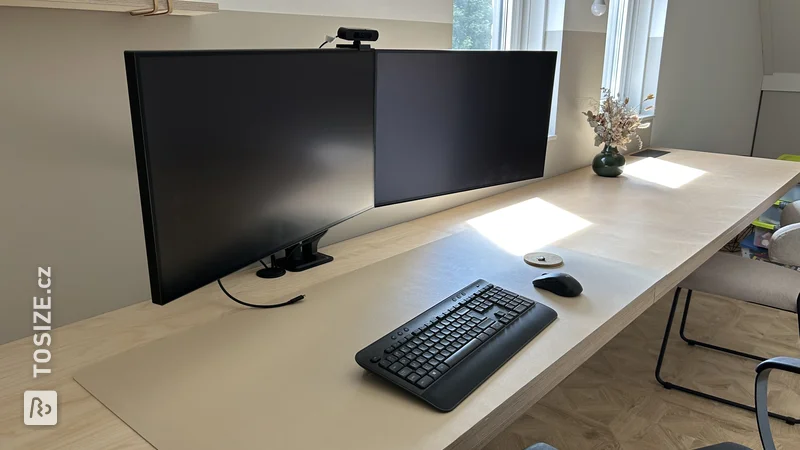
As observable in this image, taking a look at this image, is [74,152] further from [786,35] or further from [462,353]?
[786,35]

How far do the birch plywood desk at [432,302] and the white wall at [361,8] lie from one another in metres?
0.65

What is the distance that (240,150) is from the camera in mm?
1087

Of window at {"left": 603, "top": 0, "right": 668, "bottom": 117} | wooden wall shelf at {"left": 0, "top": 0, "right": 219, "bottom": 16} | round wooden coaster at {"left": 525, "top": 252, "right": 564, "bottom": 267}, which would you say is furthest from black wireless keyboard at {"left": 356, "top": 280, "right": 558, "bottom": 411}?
window at {"left": 603, "top": 0, "right": 668, "bottom": 117}

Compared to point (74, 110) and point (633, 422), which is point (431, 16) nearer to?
point (74, 110)

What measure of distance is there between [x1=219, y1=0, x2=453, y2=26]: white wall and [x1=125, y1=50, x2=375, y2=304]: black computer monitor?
276 millimetres

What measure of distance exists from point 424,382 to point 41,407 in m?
0.62

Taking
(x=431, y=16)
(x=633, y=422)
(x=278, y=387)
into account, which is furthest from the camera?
(x=633, y=422)

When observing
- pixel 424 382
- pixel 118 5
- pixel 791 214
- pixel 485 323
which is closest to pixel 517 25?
pixel 791 214

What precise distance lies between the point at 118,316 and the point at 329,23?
0.93m

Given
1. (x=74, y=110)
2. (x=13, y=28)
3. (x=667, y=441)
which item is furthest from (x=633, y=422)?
(x=13, y=28)

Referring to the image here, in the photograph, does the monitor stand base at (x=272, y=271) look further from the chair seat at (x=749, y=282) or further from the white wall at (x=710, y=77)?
the white wall at (x=710, y=77)

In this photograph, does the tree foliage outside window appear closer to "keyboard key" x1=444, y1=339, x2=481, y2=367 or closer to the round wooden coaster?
the round wooden coaster

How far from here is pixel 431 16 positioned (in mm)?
1952

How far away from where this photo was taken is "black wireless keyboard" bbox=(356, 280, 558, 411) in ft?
3.23
